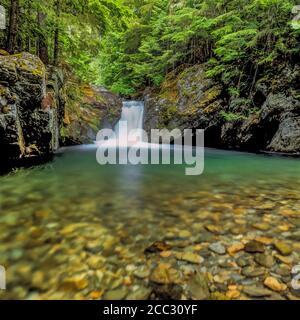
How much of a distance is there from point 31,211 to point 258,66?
11576 mm

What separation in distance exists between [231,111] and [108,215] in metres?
10.2

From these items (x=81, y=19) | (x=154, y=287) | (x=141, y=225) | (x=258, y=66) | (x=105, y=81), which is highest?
(x=105, y=81)

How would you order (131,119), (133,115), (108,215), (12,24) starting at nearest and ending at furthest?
(108,215), (12,24), (131,119), (133,115)

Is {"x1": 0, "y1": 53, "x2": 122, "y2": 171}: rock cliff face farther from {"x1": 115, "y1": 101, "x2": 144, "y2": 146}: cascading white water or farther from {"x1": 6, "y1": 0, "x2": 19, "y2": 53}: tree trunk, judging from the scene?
{"x1": 115, "y1": 101, "x2": 144, "y2": 146}: cascading white water

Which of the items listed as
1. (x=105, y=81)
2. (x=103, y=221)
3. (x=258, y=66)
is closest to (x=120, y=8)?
(x=258, y=66)

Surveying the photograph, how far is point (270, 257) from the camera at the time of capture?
1978 millimetres

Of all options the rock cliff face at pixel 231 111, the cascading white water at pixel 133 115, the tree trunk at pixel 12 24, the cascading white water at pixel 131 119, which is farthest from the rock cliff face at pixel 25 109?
the rock cliff face at pixel 231 111

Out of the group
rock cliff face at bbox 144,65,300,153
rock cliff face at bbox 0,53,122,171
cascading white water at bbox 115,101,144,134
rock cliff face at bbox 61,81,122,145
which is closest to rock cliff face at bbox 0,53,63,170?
rock cliff face at bbox 0,53,122,171

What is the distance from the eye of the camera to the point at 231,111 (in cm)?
1148

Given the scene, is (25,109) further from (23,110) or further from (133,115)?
(133,115)

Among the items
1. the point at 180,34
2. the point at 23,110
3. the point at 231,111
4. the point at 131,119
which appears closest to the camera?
the point at 23,110

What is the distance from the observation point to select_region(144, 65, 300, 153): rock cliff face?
9594mm

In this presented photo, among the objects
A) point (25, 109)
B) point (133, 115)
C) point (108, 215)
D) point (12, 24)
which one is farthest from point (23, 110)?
point (133, 115)

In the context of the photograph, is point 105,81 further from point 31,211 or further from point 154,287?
point 154,287
